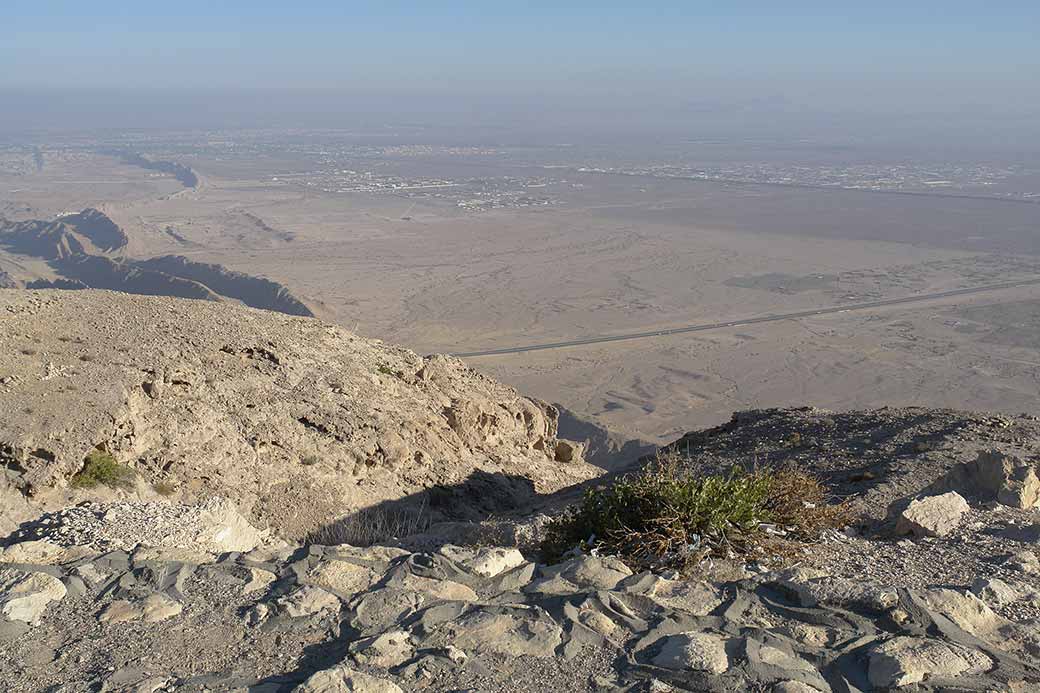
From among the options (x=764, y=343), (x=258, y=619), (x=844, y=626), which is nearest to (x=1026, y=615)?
(x=844, y=626)

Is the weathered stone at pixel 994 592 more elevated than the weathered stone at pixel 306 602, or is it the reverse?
the weathered stone at pixel 994 592

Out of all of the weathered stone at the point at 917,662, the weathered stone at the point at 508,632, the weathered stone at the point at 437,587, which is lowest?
the weathered stone at the point at 437,587

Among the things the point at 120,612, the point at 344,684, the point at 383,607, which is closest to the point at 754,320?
the point at 383,607

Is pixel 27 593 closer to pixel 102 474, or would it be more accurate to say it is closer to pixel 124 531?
pixel 124 531

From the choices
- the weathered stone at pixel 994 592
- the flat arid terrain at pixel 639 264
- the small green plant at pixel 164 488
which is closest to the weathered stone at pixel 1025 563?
the weathered stone at pixel 994 592

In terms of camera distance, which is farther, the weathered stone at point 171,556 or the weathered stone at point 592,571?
the weathered stone at point 171,556

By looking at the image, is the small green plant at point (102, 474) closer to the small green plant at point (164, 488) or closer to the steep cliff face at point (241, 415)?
the steep cliff face at point (241, 415)

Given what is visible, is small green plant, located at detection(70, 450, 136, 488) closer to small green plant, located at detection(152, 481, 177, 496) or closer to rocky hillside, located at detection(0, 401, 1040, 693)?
small green plant, located at detection(152, 481, 177, 496)
